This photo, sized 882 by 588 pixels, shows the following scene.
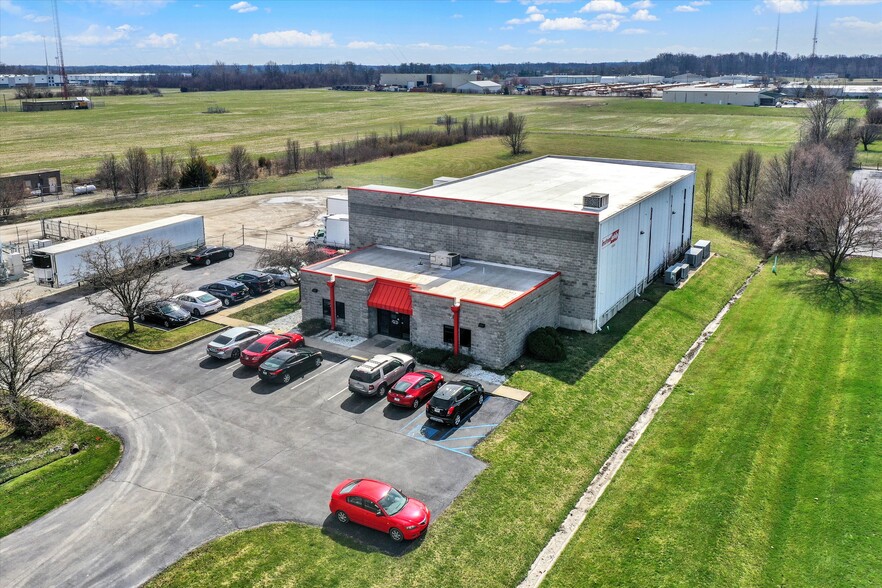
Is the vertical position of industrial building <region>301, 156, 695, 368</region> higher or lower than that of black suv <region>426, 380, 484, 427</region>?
higher

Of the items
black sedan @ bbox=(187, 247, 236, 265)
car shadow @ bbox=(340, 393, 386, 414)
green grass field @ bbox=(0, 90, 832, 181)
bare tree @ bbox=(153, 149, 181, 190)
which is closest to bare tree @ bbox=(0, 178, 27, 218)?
bare tree @ bbox=(153, 149, 181, 190)

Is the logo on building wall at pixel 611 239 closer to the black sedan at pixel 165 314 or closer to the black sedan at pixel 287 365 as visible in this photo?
the black sedan at pixel 287 365

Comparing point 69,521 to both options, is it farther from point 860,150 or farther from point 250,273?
point 860,150

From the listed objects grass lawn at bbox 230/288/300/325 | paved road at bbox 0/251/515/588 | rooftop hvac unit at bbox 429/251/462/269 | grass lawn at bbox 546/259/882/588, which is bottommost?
grass lawn at bbox 546/259/882/588

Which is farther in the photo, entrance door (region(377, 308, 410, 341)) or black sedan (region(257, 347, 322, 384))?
entrance door (region(377, 308, 410, 341))

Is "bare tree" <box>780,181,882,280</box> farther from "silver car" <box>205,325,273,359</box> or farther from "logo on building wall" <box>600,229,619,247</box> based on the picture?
"silver car" <box>205,325,273,359</box>

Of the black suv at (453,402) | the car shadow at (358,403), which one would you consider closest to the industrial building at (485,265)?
the black suv at (453,402)

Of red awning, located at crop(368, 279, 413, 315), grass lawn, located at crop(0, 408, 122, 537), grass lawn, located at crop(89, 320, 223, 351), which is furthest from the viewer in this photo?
grass lawn, located at crop(89, 320, 223, 351)
